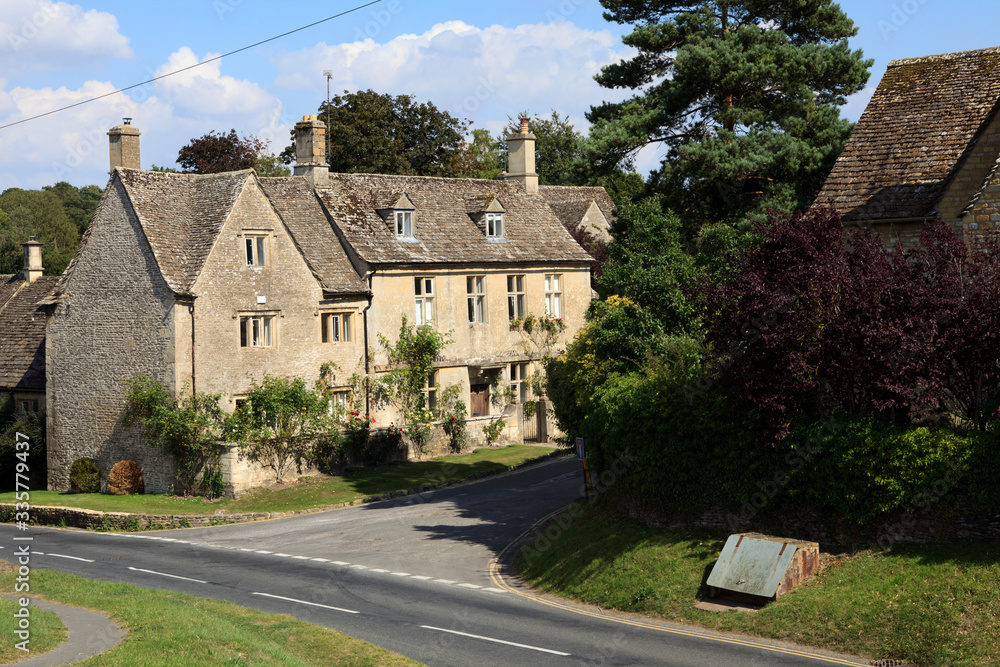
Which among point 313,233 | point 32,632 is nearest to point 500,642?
point 32,632

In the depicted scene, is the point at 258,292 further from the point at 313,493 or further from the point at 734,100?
the point at 734,100

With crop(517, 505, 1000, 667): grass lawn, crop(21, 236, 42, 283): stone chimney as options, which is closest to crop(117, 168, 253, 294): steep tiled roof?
crop(21, 236, 42, 283): stone chimney

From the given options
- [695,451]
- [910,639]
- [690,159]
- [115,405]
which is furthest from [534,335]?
[910,639]

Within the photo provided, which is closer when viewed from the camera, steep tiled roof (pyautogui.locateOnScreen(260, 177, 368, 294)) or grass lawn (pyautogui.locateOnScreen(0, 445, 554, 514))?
grass lawn (pyautogui.locateOnScreen(0, 445, 554, 514))

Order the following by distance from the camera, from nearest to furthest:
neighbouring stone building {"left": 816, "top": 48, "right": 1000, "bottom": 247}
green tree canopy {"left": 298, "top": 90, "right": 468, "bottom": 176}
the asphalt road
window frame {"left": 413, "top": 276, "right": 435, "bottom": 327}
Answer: the asphalt road, neighbouring stone building {"left": 816, "top": 48, "right": 1000, "bottom": 247}, window frame {"left": 413, "top": 276, "right": 435, "bottom": 327}, green tree canopy {"left": 298, "top": 90, "right": 468, "bottom": 176}

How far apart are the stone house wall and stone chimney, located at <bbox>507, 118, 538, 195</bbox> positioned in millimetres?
21948

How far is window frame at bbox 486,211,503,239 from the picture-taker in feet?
155

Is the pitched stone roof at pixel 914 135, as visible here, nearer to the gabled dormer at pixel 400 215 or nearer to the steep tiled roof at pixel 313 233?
the steep tiled roof at pixel 313 233

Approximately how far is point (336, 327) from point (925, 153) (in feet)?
76.1

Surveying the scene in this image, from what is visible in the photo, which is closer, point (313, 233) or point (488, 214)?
point (313, 233)

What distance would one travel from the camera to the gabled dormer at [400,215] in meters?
44.1

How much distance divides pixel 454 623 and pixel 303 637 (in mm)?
3236

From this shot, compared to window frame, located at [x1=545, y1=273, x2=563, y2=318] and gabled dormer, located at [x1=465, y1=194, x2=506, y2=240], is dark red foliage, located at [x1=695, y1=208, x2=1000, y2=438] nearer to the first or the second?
gabled dormer, located at [x1=465, y1=194, x2=506, y2=240]

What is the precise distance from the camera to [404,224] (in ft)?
146
